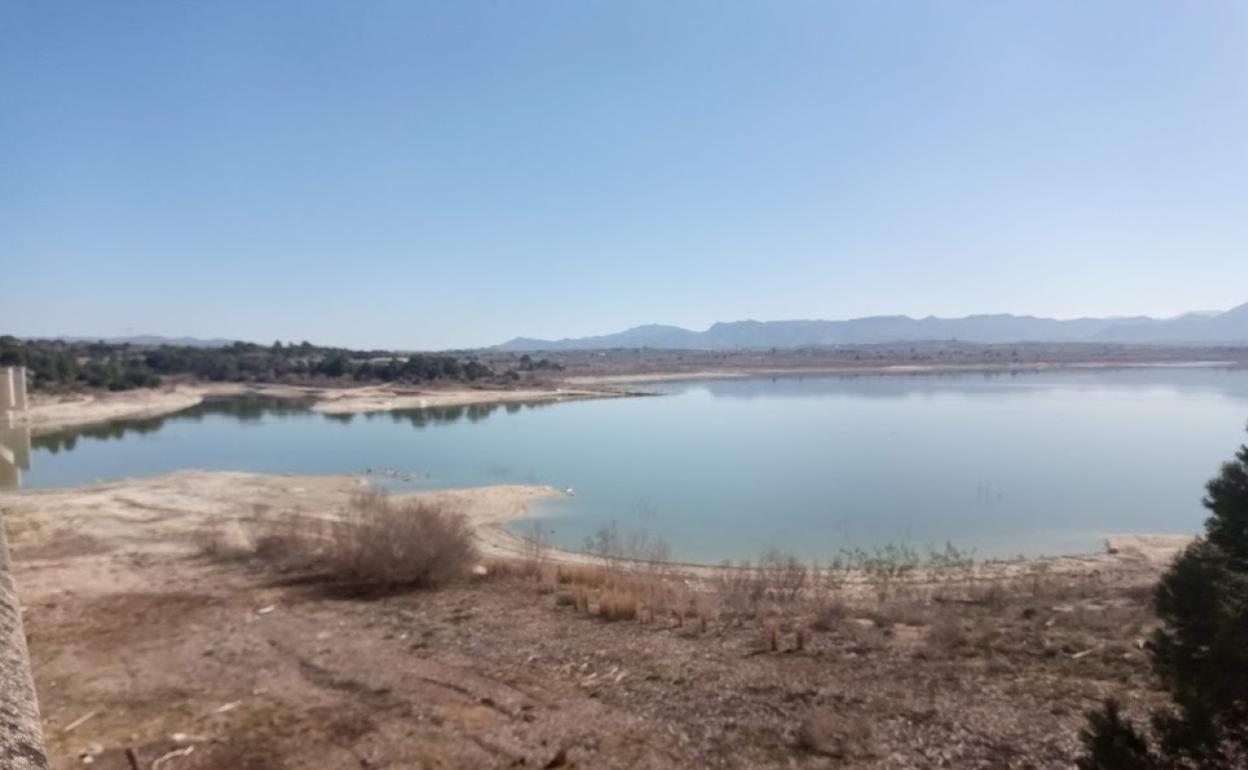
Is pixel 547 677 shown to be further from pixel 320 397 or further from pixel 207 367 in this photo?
pixel 207 367

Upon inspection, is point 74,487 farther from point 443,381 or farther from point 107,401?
point 443,381

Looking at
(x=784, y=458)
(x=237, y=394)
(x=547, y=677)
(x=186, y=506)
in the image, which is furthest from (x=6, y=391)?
(x=547, y=677)

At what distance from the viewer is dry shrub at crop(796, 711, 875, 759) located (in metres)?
6.00

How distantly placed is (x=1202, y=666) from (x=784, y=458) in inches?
1141

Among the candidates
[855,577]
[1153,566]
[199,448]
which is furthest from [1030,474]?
[199,448]

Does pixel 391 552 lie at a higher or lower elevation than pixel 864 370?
higher

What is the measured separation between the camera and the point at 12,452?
118ft

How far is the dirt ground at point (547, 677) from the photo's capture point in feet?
20.3

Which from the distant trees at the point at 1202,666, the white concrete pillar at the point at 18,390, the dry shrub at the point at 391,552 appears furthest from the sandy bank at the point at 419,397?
the distant trees at the point at 1202,666

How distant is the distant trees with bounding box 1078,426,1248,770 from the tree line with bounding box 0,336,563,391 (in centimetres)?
6374

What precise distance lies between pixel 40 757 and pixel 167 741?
6207 mm

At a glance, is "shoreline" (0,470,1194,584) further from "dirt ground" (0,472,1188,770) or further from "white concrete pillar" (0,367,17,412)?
"white concrete pillar" (0,367,17,412)

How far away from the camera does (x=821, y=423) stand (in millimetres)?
46125

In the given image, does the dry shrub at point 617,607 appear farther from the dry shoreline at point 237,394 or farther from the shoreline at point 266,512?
the dry shoreline at point 237,394
